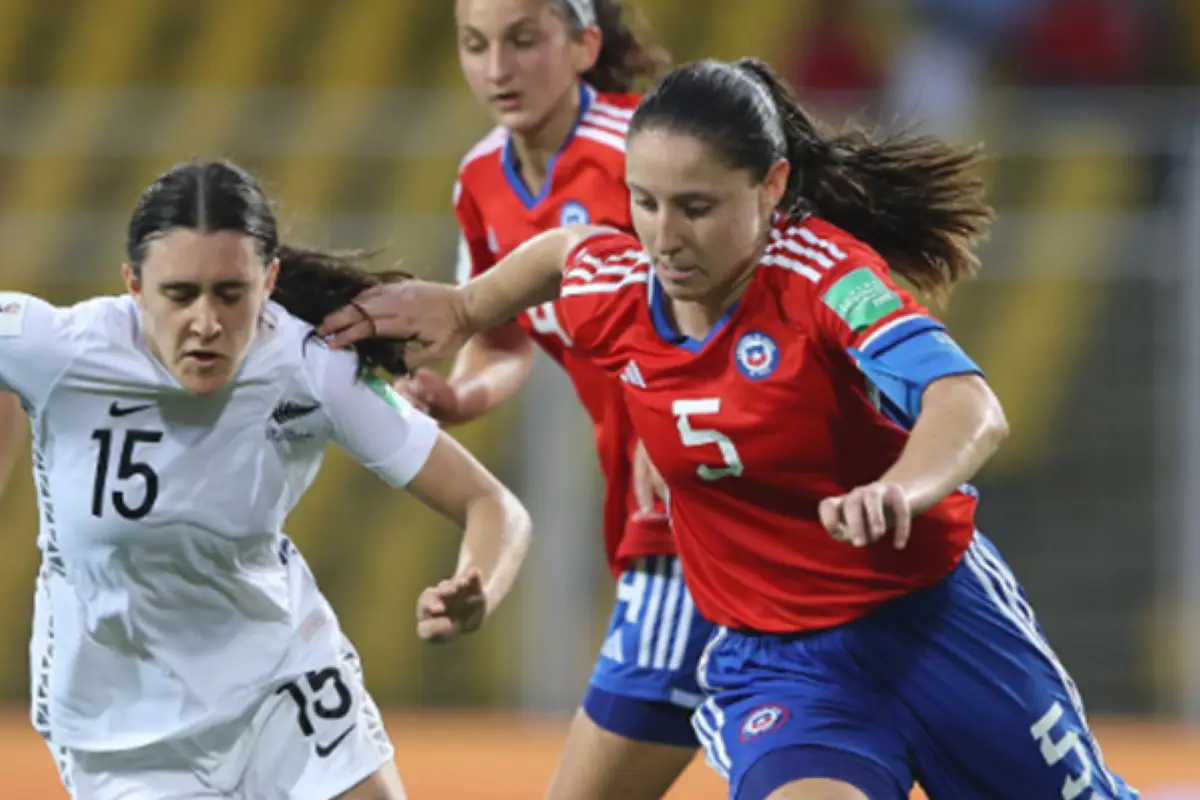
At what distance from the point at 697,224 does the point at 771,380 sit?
28 centimetres

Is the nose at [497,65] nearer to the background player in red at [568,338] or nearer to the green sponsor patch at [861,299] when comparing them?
the background player in red at [568,338]

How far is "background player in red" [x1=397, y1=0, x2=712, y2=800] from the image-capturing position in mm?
4602

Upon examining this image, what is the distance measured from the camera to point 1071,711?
12.3 feet

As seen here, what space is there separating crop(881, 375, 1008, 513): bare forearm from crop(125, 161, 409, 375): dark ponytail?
116 centimetres

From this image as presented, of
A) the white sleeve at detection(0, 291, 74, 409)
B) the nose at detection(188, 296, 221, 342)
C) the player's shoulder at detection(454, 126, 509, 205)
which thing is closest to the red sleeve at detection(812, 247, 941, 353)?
the nose at detection(188, 296, 221, 342)

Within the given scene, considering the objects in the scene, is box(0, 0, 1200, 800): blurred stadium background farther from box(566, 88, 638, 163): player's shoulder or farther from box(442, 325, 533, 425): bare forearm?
box(566, 88, 638, 163): player's shoulder

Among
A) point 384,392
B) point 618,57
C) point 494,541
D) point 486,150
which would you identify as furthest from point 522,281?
point 618,57

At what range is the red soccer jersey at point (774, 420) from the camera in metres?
3.57

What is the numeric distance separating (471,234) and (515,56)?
1.80 feet

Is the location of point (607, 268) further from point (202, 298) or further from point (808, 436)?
point (202, 298)

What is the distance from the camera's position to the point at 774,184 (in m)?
3.68

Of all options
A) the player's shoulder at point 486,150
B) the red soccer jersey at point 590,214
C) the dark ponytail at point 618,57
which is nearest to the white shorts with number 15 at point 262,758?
the red soccer jersey at point 590,214

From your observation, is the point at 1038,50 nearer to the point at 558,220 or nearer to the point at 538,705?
the point at 538,705

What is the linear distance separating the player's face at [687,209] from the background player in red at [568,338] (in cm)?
102
